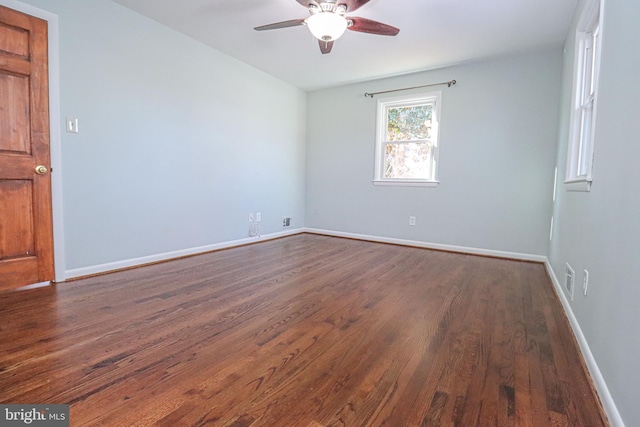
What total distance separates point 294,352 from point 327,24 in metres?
2.23

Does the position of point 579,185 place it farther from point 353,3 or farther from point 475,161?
point 475,161

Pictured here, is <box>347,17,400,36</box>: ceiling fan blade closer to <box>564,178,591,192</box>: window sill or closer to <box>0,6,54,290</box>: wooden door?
<box>564,178,591,192</box>: window sill

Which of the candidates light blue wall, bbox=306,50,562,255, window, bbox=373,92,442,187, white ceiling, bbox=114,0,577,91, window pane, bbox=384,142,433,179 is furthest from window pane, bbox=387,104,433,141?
white ceiling, bbox=114,0,577,91

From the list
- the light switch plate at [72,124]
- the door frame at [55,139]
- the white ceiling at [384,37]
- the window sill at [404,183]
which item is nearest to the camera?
the door frame at [55,139]

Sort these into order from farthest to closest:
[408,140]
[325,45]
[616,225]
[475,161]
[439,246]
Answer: [408,140]
[439,246]
[475,161]
[325,45]
[616,225]

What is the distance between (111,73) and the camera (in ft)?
9.39

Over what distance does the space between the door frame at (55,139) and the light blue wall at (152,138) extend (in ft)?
0.15

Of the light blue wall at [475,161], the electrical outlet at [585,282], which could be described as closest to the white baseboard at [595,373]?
the electrical outlet at [585,282]

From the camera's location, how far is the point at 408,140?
179 inches

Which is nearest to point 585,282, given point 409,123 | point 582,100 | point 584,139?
point 584,139

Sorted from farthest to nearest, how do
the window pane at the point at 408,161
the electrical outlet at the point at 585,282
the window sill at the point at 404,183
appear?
the window pane at the point at 408,161, the window sill at the point at 404,183, the electrical outlet at the point at 585,282

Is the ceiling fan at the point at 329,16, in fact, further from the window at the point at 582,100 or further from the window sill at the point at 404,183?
the window sill at the point at 404,183

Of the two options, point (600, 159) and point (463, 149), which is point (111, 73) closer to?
point (600, 159)

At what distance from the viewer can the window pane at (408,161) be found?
443 cm
